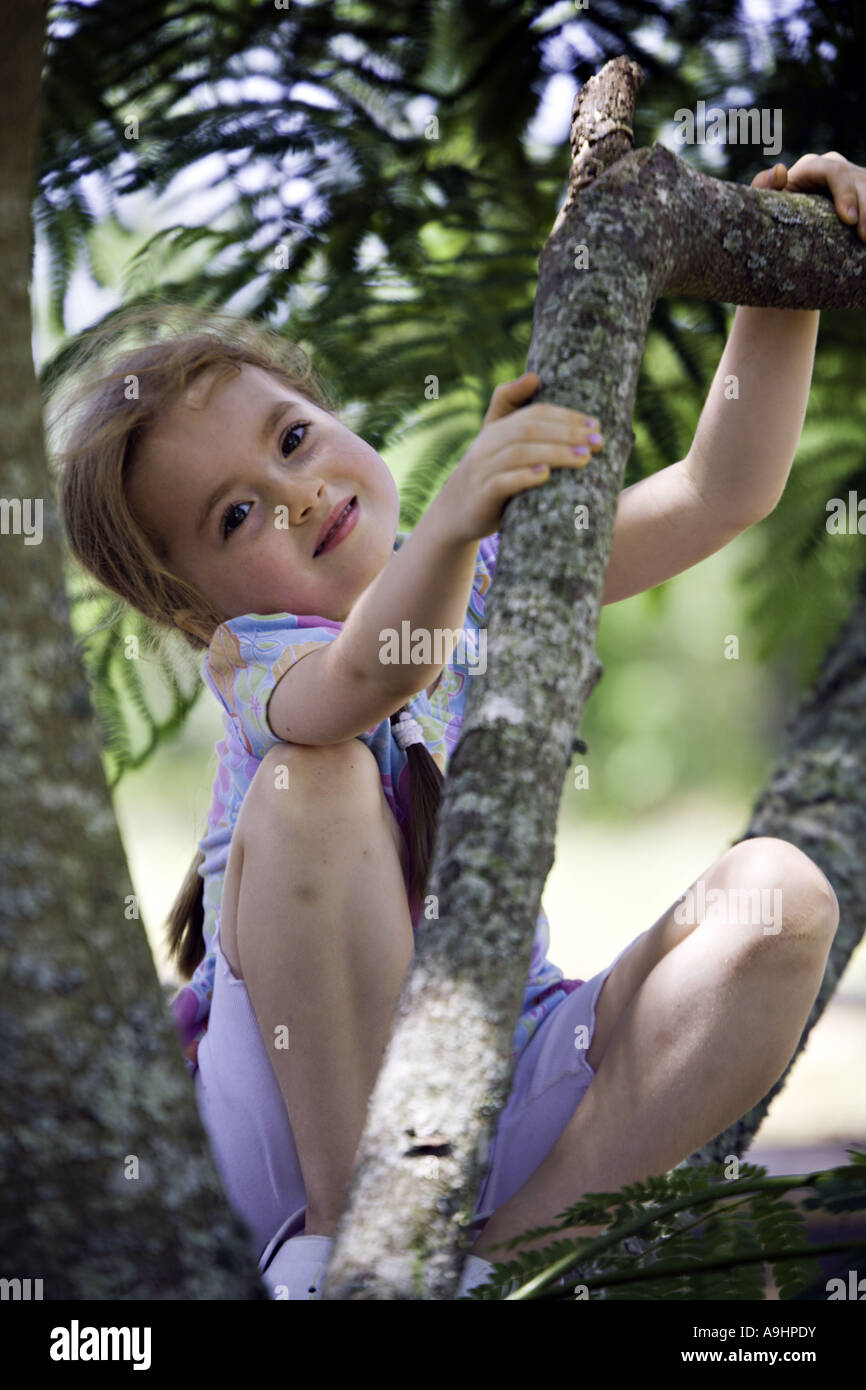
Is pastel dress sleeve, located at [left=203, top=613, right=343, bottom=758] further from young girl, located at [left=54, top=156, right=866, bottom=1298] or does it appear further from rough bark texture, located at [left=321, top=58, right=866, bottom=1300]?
rough bark texture, located at [left=321, top=58, right=866, bottom=1300]

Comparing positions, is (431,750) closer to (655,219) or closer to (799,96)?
(655,219)

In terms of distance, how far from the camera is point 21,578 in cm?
73

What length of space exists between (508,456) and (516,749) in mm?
243

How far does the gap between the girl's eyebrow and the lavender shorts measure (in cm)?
59

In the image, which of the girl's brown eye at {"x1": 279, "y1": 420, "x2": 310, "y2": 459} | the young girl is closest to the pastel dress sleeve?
the young girl

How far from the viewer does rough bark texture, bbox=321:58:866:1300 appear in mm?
777

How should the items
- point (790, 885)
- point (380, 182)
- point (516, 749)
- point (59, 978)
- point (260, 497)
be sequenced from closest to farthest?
point (59, 978) → point (516, 749) → point (790, 885) → point (260, 497) → point (380, 182)

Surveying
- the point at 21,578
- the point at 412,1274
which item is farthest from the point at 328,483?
the point at 412,1274

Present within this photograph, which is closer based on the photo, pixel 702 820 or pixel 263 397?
pixel 263 397

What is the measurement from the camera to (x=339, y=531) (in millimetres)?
1687

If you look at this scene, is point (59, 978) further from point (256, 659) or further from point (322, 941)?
point (256, 659)

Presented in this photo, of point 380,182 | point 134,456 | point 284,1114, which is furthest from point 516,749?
point 380,182

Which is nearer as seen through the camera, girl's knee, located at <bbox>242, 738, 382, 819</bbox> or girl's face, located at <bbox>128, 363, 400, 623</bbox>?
girl's knee, located at <bbox>242, 738, 382, 819</bbox>

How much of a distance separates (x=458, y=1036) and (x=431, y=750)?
867mm
